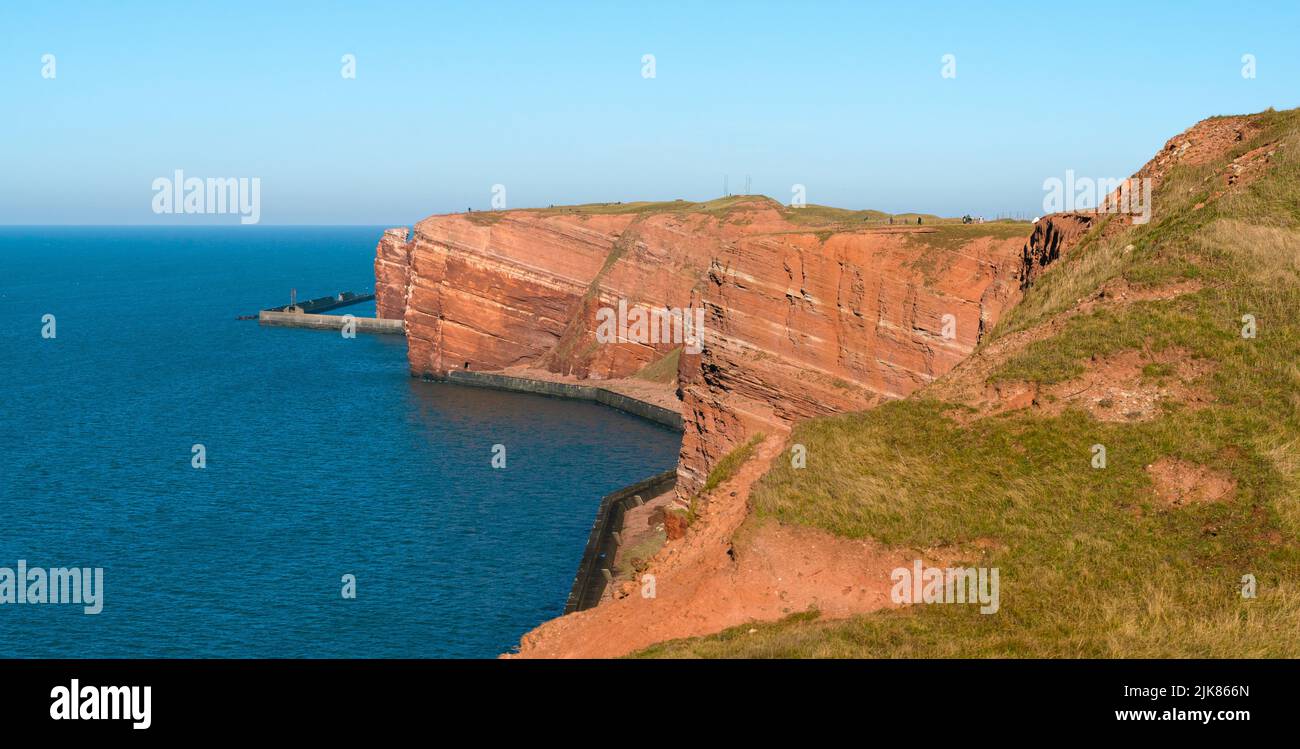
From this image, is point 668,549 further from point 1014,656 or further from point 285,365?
point 285,365

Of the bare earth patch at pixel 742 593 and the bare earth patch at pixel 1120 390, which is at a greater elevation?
the bare earth patch at pixel 1120 390

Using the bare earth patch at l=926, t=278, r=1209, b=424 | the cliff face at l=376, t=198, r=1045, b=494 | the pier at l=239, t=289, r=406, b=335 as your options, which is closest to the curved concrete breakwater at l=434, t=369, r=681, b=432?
the cliff face at l=376, t=198, r=1045, b=494

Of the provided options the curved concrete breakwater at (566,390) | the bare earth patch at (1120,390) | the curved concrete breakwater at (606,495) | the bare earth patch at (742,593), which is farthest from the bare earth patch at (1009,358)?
the curved concrete breakwater at (566,390)

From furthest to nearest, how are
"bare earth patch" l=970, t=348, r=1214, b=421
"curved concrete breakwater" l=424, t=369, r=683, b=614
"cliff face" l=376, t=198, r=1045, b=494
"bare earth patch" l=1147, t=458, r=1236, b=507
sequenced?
"cliff face" l=376, t=198, r=1045, b=494
"curved concrete breakwater" l=424, t=369, r=683, b=614
"bare earth patch" l=970, t=348, r=1214, b=421
"bare earth patch" l=1147, t=458, r=1236, b=507

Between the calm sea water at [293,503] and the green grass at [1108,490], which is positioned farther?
the calm sea water at [293,503]

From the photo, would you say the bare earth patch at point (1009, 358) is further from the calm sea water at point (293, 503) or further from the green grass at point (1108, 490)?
the calm sea water at point (293, 503)

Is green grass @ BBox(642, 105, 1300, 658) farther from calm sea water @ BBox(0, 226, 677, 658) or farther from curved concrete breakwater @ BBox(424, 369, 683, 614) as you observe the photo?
curved concrete breakwater @ BBox(424, 369, 683, 614)

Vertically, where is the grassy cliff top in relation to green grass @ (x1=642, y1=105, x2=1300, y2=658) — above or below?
above

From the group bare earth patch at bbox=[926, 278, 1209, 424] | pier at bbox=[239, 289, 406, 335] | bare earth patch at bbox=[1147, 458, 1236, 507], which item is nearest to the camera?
bare earth patch at bbox=[1147, 458, 1236, 507]
